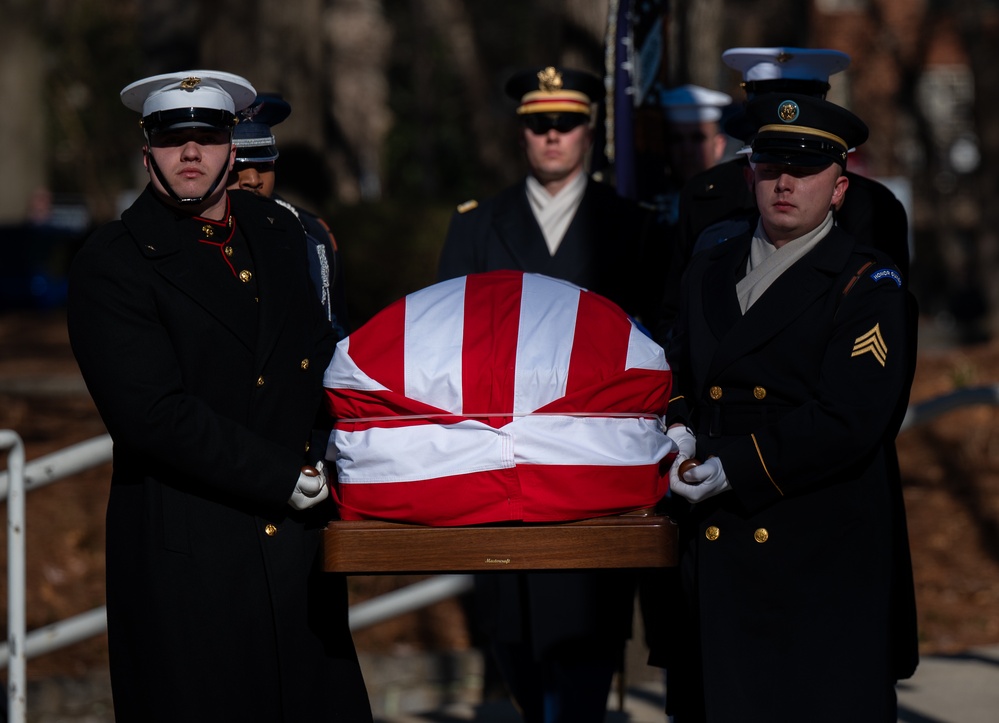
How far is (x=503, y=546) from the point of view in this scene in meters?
3.58

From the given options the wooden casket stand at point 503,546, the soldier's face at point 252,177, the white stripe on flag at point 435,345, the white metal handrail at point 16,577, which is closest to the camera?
the wooden casket stand at point 503,546

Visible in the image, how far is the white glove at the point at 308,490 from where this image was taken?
379 cm

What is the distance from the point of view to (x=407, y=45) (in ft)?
121

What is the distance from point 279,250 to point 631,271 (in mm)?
1746

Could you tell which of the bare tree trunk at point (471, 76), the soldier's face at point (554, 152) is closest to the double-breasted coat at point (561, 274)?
the soldier's face at point (554, 152)

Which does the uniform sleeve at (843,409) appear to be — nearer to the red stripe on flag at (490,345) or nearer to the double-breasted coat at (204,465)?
the red stripe on flag at (490,345)

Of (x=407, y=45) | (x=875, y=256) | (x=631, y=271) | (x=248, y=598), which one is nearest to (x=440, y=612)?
(x=631, y=271)

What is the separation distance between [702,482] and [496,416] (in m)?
0.52

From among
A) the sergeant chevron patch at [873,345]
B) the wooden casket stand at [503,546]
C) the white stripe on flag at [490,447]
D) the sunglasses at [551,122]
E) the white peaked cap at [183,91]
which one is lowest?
the wooden casket stand at [503,546]

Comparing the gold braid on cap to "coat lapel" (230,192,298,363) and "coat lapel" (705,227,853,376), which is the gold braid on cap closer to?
"coat lapel" (705,227,853,376)

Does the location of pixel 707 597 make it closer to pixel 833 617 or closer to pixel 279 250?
pixel 833 617

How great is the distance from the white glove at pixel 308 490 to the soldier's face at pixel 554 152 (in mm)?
1940

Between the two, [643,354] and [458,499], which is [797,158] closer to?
[643,354]

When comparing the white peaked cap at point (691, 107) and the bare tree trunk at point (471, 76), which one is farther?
the bare tree trunk at point (471, 76)
